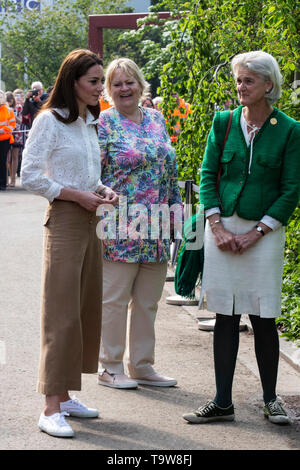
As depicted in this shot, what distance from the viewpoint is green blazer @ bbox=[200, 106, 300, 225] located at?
191 inches

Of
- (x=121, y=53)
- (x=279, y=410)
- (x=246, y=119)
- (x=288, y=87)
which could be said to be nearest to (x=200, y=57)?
(x=288, y=87)

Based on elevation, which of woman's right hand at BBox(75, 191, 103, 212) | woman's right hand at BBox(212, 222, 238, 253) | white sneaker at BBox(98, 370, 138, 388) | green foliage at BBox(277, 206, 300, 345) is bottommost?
white sneaker at BBox(98, 370, 138, 388)

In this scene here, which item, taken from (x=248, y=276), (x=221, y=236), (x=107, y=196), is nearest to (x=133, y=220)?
(x=107, y=196)

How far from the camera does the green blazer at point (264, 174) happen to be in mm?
4844

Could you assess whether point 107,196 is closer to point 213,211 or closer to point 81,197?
point 81,197

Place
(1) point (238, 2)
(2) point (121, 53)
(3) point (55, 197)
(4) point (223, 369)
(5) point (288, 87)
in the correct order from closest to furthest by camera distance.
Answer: (3) point (55, 197), (4) point (223, 369), (5) point (288, 87), (1) point (238, 2), (2) point (121, 53)

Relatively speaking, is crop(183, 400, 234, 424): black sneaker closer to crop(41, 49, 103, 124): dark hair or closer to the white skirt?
the white skirt

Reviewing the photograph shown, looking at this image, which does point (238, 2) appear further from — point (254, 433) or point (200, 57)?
point (254, 433)

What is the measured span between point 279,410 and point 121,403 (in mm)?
903

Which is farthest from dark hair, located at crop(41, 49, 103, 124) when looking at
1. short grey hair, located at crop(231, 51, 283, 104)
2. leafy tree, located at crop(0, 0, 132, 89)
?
leafy tree, located at crop(0, 0, 132, 89)

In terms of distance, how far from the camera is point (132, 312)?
5824 mm

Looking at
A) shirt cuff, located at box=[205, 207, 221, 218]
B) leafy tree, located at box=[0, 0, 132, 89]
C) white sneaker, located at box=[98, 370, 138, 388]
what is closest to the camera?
shirt cuff, located at box=[205, 207, 221, 218]

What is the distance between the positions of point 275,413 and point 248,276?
A: 731 mm

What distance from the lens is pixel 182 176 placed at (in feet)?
29.3
